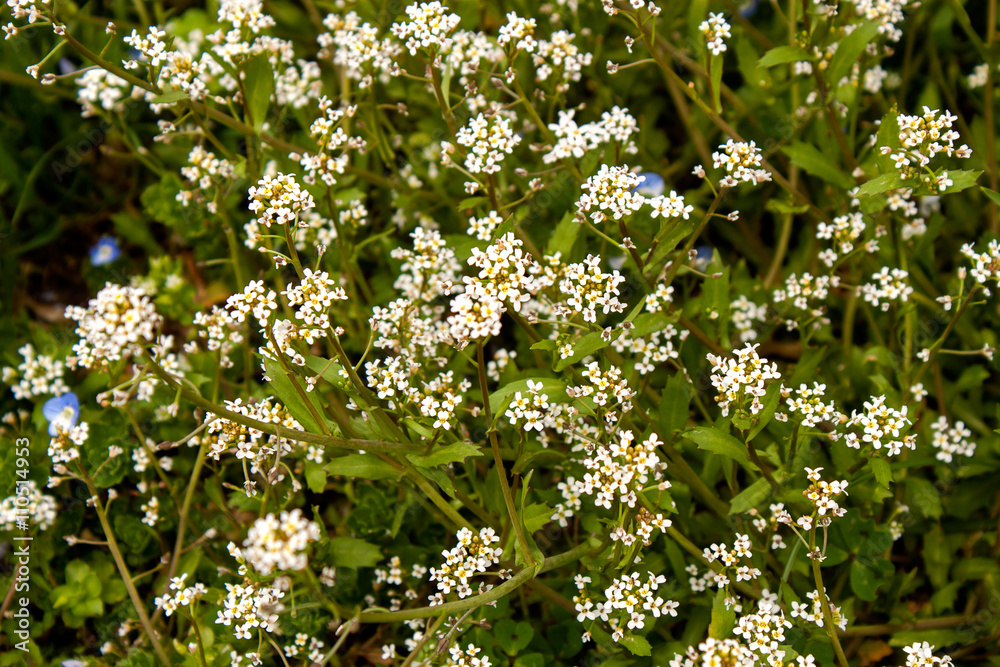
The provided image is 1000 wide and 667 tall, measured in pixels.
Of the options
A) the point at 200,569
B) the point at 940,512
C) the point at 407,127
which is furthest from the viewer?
the point at 407,127

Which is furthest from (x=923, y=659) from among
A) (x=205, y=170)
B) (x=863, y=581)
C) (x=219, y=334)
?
(x=205, y=170)

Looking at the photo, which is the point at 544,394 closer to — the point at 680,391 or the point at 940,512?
the point at 680,391

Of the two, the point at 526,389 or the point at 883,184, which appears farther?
the point at 883,184

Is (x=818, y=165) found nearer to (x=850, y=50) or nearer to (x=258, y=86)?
(x=850, y=50)

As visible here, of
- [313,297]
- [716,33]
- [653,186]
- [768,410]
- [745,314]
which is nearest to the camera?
[313,297]

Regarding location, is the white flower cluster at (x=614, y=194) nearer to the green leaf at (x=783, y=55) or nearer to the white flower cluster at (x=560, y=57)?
the white flower cluster at (x=560, y=57)

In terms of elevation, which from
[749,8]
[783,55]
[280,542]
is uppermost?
[749,8]

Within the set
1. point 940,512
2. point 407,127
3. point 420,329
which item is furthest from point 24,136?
point 940,512
